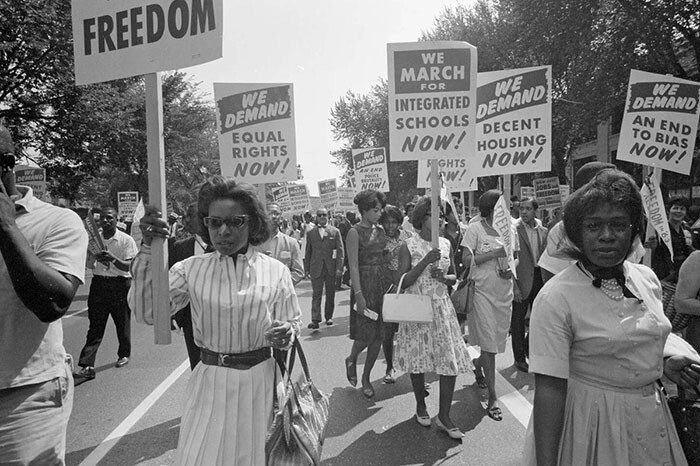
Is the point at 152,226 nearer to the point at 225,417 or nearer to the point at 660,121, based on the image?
the point at 225,417

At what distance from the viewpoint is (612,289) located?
2.13 meters

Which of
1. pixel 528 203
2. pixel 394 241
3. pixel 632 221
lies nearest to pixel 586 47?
pixel 528 203

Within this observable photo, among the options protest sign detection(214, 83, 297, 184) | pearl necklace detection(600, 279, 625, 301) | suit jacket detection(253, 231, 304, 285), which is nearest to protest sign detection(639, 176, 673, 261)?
protest sign detection(214, 83, 297, 184)

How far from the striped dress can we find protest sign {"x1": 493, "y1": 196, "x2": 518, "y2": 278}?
10.3 ft

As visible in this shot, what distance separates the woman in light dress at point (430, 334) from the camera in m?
4.83

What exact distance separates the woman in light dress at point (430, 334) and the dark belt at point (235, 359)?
94.5 inches

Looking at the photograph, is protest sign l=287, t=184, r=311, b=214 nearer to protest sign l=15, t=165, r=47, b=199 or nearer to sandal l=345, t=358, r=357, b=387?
protest sign l=15, t=165, r=47, b=199

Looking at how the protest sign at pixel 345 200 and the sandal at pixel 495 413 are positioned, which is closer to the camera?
the sandal at pixel 495 413

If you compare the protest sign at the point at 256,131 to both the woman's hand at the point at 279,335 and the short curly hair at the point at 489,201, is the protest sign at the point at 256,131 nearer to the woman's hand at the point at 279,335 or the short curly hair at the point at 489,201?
the short curly hair at the point at 489,201

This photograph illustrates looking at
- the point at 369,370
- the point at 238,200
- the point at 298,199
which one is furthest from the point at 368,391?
the point at 298,199

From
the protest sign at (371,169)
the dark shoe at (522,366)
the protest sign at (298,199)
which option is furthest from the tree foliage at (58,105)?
the dark shoe at (522,366)

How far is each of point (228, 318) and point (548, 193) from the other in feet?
36.9

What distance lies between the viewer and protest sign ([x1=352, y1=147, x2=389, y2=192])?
16594 mm

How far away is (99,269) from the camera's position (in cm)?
746
